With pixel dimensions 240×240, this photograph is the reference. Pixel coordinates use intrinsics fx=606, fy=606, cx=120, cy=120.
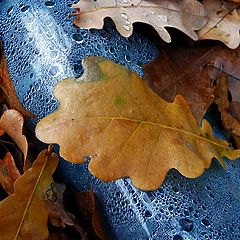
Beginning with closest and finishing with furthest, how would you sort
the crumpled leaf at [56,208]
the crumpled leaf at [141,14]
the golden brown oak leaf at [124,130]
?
the golden brown oak leaf at [124,130] < the crumpled leaf at [56,208] < the crumpled leaf at [141,14]

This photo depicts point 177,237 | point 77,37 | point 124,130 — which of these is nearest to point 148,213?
point 177,237

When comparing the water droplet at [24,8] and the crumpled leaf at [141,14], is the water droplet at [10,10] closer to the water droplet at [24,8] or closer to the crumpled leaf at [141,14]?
the water droplet at [24,8]

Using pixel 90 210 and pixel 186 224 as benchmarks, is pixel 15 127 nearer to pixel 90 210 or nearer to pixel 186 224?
pixel 90 210

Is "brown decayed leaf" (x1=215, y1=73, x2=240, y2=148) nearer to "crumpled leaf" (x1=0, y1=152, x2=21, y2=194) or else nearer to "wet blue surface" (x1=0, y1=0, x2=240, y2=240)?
"wet blue surface" (x1=0, y1=0, x2=240, y2=240)

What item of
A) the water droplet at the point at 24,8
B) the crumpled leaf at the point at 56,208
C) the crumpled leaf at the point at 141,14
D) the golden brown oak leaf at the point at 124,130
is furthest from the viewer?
Result: the water droplet at the point at 24,8

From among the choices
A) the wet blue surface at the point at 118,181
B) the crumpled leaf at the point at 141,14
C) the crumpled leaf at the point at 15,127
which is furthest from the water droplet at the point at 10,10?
the crumpled leaf at the point at 15,127

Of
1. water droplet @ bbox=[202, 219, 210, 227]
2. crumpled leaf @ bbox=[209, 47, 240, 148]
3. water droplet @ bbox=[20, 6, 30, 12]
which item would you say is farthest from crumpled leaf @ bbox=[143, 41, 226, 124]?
water droplet @ bbox=[20, 6, 30, 12]

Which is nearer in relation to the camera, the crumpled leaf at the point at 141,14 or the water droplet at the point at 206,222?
the water droplet at the point at 206,222
